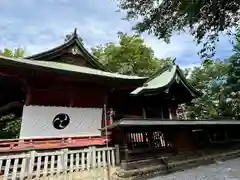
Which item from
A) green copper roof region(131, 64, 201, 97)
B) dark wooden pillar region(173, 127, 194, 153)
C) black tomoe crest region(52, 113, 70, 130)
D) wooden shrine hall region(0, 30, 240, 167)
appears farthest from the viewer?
green copper roof region(131, 64, 201, 97)

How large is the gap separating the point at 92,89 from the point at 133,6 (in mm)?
4392

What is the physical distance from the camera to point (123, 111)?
39.1 ft

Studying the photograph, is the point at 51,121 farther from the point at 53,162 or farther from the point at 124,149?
the point at 124,149

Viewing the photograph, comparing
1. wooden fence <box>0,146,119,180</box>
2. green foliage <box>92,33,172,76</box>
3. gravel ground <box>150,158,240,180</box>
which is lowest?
gravel ground <box>150,158,240,180</box>

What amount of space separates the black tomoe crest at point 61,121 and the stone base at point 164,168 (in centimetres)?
322

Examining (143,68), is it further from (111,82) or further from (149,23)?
(149,23)

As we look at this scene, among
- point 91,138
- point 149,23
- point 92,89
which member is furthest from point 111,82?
point 149,23

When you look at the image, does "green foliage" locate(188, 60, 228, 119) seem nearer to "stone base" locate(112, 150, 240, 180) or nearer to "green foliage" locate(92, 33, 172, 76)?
"green foliage" locate(92, 33, 172, 76)

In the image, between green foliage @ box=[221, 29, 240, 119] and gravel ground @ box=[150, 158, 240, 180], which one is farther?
green foliage @ box=[221, 29, 240, 119]

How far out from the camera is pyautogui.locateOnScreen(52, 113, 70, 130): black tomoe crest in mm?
8602

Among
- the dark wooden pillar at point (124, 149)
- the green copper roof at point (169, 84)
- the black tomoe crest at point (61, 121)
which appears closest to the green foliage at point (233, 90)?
the green copper roof at point (169, 84)

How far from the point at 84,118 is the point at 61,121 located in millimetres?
1030

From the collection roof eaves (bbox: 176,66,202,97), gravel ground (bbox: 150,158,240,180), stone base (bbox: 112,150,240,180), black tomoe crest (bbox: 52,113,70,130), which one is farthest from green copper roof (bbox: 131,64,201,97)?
gravel ground (bbox: 150,158,240,180)

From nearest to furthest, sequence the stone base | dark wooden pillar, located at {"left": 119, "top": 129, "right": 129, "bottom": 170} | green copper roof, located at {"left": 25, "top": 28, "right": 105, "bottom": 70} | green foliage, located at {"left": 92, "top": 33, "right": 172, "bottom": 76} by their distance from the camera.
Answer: the stone base, dark wooden pillar, located at {"left": 119, "top": 129, "right": 129, "bottom": 170}, green copper roof, located at {"left": 25, "top": 28, "right": 105, "bottom": 70}, green foliage, located at {"left": 92, "top": 33, "right": 172, "bottom": 76}
